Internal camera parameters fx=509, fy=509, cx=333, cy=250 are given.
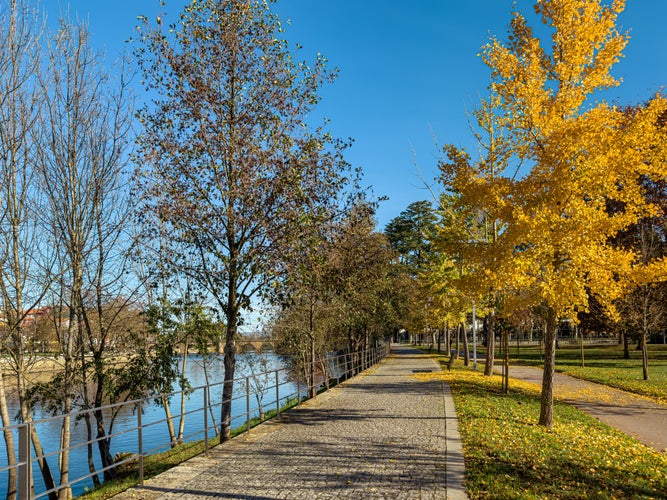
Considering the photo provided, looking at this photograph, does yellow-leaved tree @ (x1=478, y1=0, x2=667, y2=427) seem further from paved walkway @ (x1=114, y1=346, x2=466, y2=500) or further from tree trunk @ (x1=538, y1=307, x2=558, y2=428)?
paved walkway @ (x1=114, y1=346, x2=466, y2=500)

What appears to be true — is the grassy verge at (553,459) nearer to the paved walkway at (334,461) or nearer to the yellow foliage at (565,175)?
the paved walkway at (334,461)

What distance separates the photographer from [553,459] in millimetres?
7234

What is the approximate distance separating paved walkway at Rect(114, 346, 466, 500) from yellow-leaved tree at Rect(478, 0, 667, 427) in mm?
3041

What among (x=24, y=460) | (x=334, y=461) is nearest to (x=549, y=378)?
(x=334, y=461)

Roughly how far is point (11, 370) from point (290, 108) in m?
7.89

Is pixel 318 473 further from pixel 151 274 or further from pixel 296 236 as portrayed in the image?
pixel 151 274

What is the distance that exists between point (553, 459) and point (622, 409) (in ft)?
24.6

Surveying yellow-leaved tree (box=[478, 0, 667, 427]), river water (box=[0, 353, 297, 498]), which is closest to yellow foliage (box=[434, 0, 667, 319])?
yellow-leaved tree (box=[478, 0, 667, 427])

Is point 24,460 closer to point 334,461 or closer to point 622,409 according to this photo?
point 334,461

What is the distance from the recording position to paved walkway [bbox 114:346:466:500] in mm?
5973

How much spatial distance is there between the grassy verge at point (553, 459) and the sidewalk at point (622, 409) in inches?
21.0

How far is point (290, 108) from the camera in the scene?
10.7 meters

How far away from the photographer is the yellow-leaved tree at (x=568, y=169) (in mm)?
9141

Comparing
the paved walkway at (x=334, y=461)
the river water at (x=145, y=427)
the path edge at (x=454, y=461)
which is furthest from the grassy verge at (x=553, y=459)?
the river water at (x=145, y=427)
